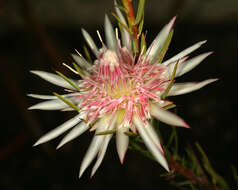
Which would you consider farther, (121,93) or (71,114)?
(71,114)

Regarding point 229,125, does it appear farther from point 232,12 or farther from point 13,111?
point 13,111

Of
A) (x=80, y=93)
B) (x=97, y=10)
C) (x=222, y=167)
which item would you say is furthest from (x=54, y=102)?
(x=97, y=10)

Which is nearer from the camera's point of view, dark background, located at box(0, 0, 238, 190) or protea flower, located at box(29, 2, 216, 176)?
protea flower, located at box(29, 2, 216, 176)

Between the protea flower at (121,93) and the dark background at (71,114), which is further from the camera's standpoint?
the dark background at (71,114)
